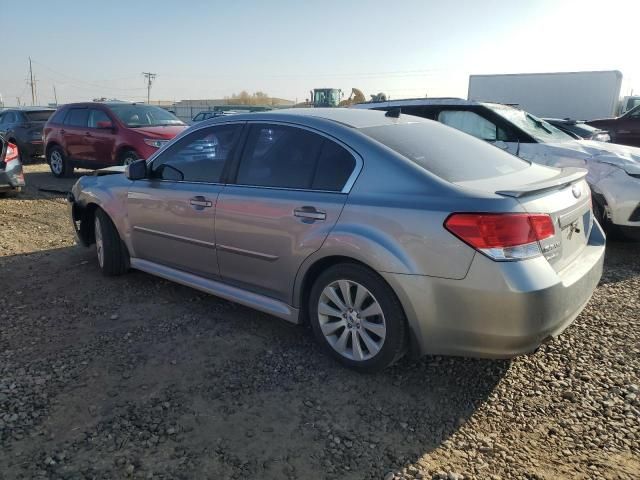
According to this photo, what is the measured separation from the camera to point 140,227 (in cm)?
449

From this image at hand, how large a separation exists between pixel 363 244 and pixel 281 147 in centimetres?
106

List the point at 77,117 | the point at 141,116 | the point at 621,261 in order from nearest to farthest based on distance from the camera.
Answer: the point at 621,261 → the point at 141,116 → the point at 77,117

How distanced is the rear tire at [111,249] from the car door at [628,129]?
37.8ft

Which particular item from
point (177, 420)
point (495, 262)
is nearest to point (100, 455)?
point (177, 420)

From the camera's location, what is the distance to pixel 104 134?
10.4 m

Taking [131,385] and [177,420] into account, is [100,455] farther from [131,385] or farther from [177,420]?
[131,385]

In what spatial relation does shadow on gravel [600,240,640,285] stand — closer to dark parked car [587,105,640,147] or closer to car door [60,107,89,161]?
dark parked car [587,105,640,147]

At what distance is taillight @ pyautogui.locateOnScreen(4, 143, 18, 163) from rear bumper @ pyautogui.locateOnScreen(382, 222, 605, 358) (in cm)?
802

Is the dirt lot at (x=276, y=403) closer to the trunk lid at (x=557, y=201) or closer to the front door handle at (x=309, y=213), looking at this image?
the trunk lid at (x=557, y=201)

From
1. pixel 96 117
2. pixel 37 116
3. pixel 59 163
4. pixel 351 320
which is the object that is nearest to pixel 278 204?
pixel 351 320

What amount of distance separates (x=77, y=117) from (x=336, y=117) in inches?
380

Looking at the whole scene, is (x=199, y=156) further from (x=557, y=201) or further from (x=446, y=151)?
(x=557, y=201)

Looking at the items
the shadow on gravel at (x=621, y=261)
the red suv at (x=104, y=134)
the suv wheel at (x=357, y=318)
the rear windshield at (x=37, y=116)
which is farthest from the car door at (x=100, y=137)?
the shadow on gravel at (x=621, y=261)

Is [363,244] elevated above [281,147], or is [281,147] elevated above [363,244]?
[281,147]
